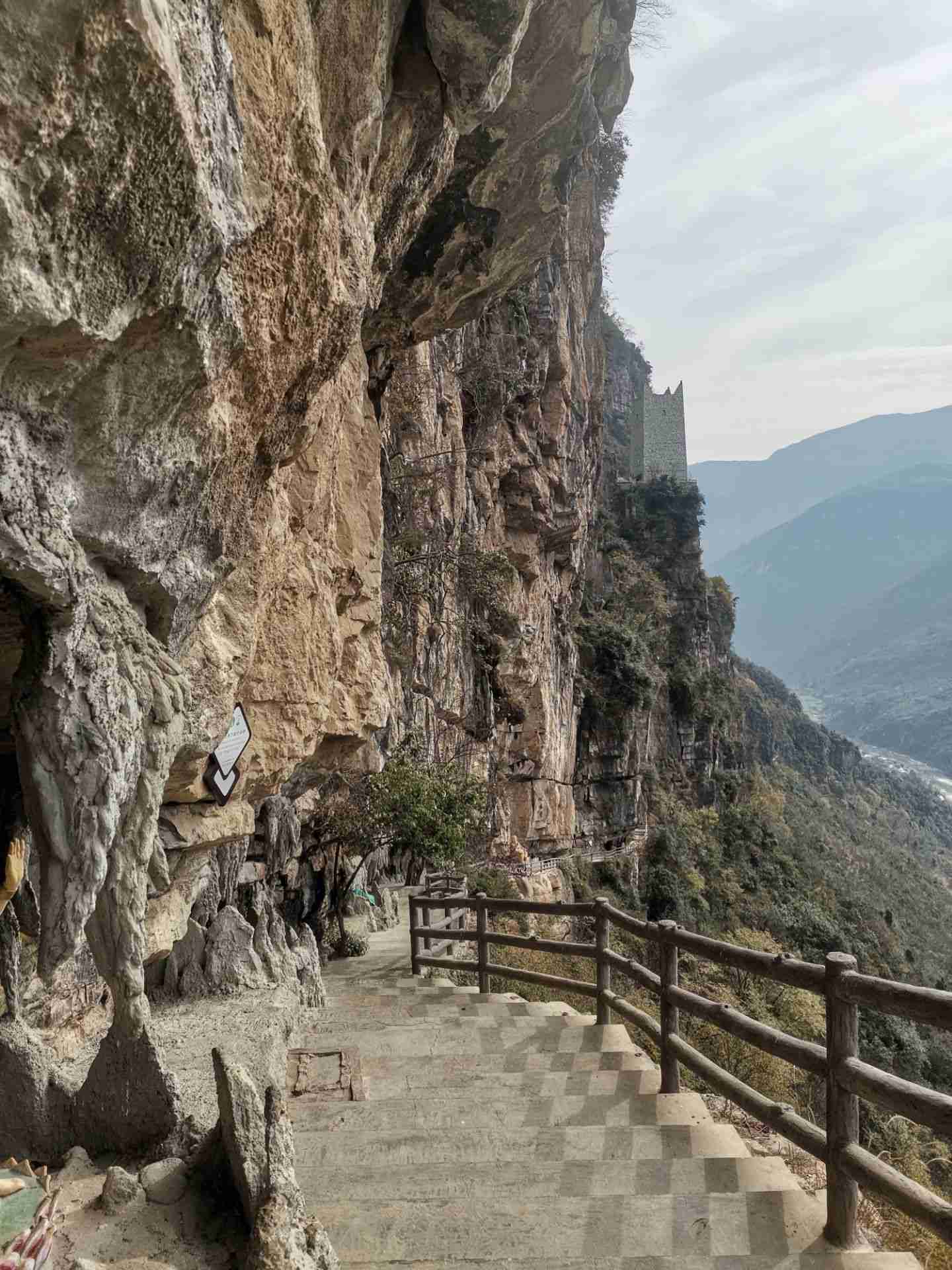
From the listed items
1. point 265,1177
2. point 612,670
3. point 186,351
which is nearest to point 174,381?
point 186,351

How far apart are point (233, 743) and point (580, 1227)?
2840 millimetres

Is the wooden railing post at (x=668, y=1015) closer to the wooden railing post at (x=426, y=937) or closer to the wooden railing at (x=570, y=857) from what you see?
the wooden railing post at (x=426, y=937)

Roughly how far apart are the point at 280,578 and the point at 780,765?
60252mm

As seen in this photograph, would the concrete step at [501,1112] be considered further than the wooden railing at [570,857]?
No

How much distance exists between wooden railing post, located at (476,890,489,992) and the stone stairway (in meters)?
1.22

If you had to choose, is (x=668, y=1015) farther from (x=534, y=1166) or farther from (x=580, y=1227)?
(x=580, y=1227)

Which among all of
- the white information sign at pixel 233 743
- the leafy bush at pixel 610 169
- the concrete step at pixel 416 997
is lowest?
the concrete step at pixel 416 997

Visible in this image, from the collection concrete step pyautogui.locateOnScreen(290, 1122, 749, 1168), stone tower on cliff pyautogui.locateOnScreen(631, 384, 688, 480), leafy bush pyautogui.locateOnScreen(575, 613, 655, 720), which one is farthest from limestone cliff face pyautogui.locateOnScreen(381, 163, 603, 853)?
stone tower on cliff pyautogui.locateOnScreen(631, 384, 688, 480)

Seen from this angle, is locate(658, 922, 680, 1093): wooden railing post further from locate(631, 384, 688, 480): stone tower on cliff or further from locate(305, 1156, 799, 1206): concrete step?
locate(631, 384, 688, 480): stone tower on cliff

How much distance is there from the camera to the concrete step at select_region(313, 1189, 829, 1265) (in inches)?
107

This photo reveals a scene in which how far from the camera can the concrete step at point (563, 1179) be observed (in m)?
3.04

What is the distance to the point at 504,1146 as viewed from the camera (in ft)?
11.4

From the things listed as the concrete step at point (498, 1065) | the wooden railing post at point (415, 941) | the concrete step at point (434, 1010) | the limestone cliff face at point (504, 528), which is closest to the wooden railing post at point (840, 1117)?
the concrete step at point (498, 1065)

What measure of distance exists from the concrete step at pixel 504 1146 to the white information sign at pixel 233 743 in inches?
73.6
